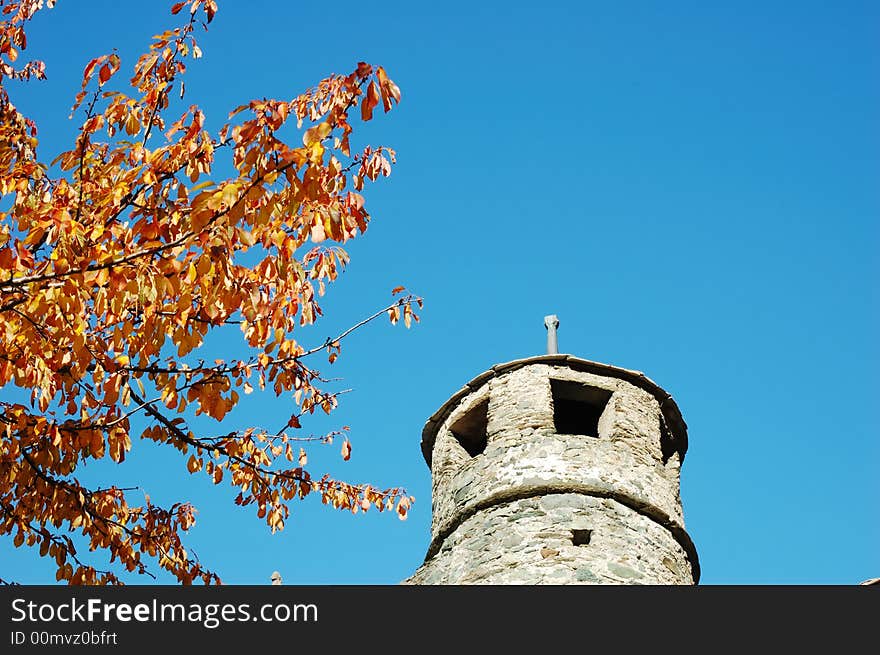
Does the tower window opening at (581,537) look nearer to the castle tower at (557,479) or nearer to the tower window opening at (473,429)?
the castle tower at (557,479)

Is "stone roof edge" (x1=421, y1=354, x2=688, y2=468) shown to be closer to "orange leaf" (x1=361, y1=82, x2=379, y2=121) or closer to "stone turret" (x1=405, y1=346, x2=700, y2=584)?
"stone turret" (x1=405, y1=346, x2=700, y2=584)

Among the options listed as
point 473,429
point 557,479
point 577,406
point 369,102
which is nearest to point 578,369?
point 577,406

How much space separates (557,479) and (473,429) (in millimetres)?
2515

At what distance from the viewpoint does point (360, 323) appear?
8.64m

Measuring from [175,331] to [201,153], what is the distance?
53.5 inches

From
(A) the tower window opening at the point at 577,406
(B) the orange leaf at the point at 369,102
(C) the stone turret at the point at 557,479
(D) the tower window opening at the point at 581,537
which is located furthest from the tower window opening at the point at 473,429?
(B) the orange leaf at the point at 369,102

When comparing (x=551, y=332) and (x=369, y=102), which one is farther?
(x=551, y=332)

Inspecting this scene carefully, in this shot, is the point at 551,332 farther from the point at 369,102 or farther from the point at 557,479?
the point at 369,102

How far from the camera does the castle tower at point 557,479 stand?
43.4 feet

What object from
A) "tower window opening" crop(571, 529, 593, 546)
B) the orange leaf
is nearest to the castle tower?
"tower window opening" crop(571, 529, 593, 546)

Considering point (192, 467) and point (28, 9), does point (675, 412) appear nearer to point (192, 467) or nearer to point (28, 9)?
point (192, 467)

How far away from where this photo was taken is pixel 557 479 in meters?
13.9

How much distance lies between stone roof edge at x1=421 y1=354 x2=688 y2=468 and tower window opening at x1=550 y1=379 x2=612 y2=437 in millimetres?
297
